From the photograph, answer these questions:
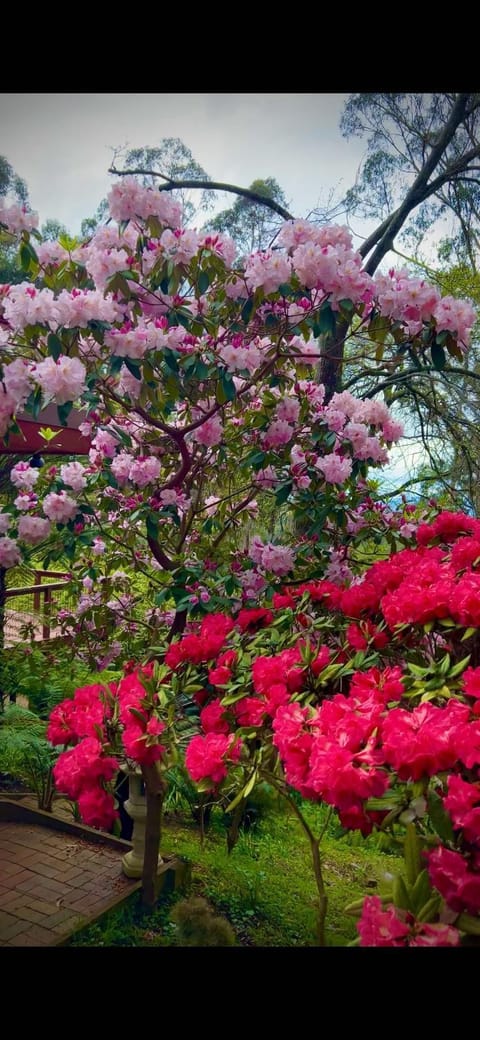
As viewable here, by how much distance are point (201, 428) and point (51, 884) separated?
3.60 feet

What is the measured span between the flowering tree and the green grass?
0.19 metres

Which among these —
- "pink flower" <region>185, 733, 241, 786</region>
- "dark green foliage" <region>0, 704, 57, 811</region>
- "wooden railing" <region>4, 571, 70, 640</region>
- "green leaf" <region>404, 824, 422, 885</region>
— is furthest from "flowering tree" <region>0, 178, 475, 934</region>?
"dark green foliage" <region>0, 704, 57, 811</region>

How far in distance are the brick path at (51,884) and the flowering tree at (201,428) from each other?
0.57ft

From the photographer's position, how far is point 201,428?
1.64m

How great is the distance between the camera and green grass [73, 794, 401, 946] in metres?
1.33

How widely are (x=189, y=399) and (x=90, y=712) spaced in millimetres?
757

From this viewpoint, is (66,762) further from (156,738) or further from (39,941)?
(39,941)

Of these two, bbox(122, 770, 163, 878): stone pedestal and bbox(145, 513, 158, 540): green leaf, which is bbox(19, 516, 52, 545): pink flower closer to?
bbox(145, 513, 158, 540): green leaf

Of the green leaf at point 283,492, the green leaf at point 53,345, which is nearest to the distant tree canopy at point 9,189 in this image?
the green leaf at point 53,345

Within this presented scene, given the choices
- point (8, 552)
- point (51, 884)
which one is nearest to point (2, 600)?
point (8, 552)

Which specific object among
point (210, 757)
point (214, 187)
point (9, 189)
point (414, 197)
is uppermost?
point (414, 197)

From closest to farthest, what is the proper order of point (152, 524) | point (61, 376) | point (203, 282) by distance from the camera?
point (61, 376) < point (203, 282) < point (152, 524)

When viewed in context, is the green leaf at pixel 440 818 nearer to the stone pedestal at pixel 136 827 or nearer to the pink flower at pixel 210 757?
the pink flower at pixel 210 757

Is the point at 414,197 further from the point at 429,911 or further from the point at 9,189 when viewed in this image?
the point at 429,911
